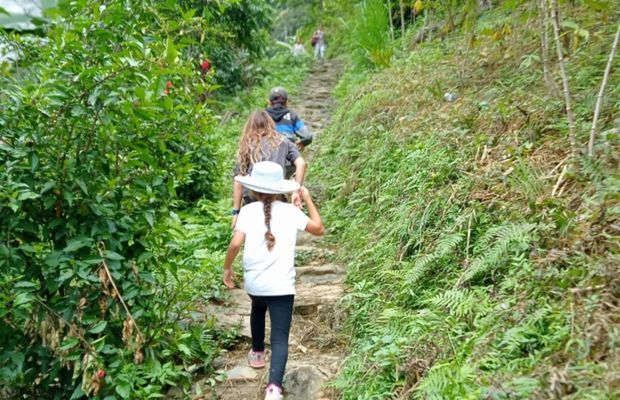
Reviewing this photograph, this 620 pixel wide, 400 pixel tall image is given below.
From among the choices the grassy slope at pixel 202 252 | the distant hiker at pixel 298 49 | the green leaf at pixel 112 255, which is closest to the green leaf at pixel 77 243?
the green leaf at pixel 112 255

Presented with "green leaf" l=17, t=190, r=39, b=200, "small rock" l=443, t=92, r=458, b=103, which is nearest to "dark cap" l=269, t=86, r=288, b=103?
"small rock" l=443, t=92, r=458, b=103

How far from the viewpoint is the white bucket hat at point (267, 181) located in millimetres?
3539

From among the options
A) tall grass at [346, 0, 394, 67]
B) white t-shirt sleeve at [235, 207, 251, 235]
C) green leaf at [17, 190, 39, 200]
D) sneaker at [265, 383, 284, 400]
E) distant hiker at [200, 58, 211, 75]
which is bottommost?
sneaker at [265, 383, 284, 400]

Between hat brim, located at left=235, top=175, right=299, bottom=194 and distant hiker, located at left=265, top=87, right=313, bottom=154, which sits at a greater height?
distant hiker, located at left=265, top=87, right=313, bottom=154

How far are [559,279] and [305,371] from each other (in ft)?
5.58

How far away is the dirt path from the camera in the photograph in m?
3.73

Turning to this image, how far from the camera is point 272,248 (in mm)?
3537

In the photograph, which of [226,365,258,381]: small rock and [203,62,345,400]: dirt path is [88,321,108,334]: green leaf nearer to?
[203,62,345,400]: dirt path

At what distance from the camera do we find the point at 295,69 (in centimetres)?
1956

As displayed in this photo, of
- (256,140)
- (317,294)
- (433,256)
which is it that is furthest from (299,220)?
(317,294)

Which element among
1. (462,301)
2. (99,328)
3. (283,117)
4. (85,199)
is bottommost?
(99,328)

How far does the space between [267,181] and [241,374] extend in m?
1.40

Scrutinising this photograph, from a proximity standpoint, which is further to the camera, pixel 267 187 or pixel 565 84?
pixel 565 84

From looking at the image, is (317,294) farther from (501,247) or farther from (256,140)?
(501,247)
